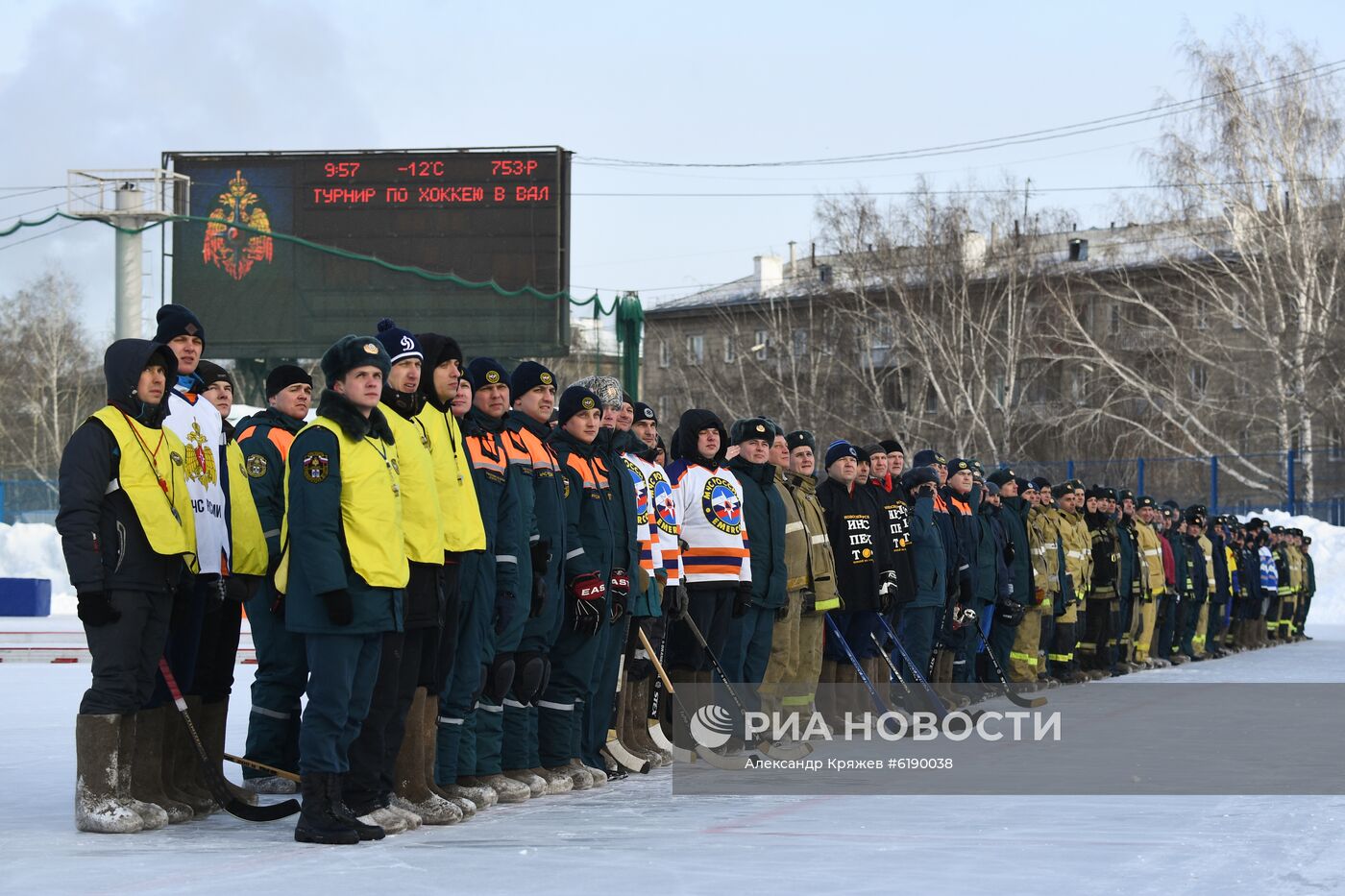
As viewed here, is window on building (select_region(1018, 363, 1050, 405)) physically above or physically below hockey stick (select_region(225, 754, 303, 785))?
above

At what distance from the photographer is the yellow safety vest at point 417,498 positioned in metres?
6.99

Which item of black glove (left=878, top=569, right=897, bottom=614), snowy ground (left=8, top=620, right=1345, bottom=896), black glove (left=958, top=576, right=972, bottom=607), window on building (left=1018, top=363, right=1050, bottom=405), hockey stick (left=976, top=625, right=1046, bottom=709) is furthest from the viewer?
window on building (left=1018, top=363, right=1050, bottom=405)

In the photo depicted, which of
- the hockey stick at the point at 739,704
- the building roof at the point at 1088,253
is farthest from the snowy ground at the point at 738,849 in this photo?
the building roof at the point at 1088,253

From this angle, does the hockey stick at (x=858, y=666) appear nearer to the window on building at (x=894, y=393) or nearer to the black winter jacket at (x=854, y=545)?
the black winter jacket at (x=854, y=545)

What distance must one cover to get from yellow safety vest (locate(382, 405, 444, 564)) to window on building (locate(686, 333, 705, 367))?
144 feet

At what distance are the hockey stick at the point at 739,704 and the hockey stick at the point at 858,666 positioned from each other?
5.26 ft

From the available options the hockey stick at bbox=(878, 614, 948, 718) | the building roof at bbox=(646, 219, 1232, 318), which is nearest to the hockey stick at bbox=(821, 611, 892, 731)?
the hockey stick at bbox=(878, 614, 948, 718)

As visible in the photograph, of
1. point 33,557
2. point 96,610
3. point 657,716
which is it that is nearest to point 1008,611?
point 657,716

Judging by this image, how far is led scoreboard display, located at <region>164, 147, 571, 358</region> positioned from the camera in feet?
90.2

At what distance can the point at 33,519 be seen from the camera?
107ft

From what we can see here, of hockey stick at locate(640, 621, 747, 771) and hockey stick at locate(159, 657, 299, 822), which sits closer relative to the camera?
hockey stick at locate(159, 657, 299, 822)

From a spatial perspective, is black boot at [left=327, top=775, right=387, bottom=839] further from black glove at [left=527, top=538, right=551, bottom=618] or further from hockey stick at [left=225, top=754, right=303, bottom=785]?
black glove at [left=527, top=538, right=551, bottom=618]

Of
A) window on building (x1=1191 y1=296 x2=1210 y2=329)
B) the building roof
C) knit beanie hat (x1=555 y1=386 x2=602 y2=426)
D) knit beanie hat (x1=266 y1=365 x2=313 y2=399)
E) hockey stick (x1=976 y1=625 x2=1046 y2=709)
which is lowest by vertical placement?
hockey stick (x1=976 y1=625 x2=1046 y2=709)

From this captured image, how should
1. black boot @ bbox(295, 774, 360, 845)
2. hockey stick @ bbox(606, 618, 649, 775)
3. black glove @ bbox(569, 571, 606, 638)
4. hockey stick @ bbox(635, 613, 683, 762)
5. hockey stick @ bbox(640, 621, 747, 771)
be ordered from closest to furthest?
black boot @ bbox(295, 774, 360, 845)
black glove @ bbox(569, 571, 606, 638)
hockey stick @ bbox(606, 618, 649, 775)
hockey stick @ bbox(640, 621, 747, 771)
hockey stick @ bbox(635, 613, 683, 762)
